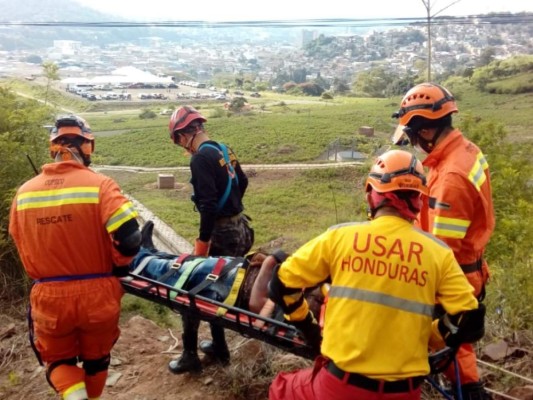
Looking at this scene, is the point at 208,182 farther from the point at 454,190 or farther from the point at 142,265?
the point at 454,190

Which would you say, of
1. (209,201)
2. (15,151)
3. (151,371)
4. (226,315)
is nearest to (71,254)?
(226,315)

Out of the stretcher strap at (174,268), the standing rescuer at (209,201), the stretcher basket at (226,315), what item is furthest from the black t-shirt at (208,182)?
the stretcher basket at (226,315)

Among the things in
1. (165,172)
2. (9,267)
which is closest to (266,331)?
(9,267)

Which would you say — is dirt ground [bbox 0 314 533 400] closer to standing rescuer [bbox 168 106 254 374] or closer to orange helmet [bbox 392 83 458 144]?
standing rescuer [bbox 168 106 254 374]

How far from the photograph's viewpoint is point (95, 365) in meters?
3.64

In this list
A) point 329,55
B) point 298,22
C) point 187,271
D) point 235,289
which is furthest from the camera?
point 329,55

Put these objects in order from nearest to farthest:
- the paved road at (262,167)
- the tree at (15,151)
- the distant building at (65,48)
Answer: the tree at (15,151) < the paved road at (262,167) < the distant building at (65,48)

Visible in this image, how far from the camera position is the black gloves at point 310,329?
2938mm

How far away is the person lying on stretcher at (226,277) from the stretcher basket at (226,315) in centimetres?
13

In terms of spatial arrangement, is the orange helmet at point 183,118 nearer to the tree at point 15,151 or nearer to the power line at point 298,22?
the tree at point 15,151

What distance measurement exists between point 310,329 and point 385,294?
27.9 inches

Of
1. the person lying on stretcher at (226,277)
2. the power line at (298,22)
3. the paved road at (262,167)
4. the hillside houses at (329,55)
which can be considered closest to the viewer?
the person lying on stretcher at (226,277)

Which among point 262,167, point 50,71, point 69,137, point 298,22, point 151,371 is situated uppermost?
point 298,22

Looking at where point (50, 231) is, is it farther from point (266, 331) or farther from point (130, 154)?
point (130, 154)
